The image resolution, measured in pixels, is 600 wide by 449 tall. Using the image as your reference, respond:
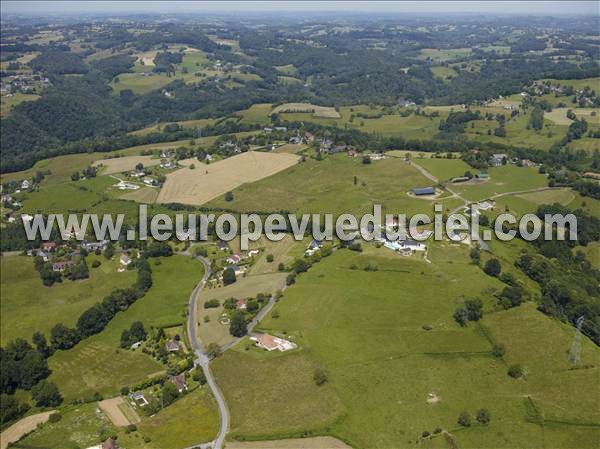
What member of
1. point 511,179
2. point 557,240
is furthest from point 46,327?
point 511,179

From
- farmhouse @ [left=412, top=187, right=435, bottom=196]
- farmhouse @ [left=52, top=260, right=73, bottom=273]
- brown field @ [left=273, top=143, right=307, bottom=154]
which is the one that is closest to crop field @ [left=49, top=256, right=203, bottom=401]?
farmhouse @ [left=52, top=260, right=73, bottom=273]

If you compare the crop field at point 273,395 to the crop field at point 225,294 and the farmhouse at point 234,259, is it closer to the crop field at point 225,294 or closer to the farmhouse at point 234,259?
the crop field at point 225,294

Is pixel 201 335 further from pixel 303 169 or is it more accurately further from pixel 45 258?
pixel 303 169

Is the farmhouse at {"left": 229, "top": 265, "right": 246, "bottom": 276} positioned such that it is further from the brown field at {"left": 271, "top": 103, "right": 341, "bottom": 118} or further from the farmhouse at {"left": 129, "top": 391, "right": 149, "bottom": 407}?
the brown field at {"left": 271, "top": 103, "right": 341, "bottom": 118}

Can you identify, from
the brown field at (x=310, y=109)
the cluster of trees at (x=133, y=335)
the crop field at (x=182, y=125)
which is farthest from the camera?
the brown field at (x=310, y=109)

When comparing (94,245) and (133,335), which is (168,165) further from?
(133,335)

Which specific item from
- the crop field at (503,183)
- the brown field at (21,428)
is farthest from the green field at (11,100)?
the crop field at (503,183)

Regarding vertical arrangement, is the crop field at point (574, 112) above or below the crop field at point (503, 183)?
above
